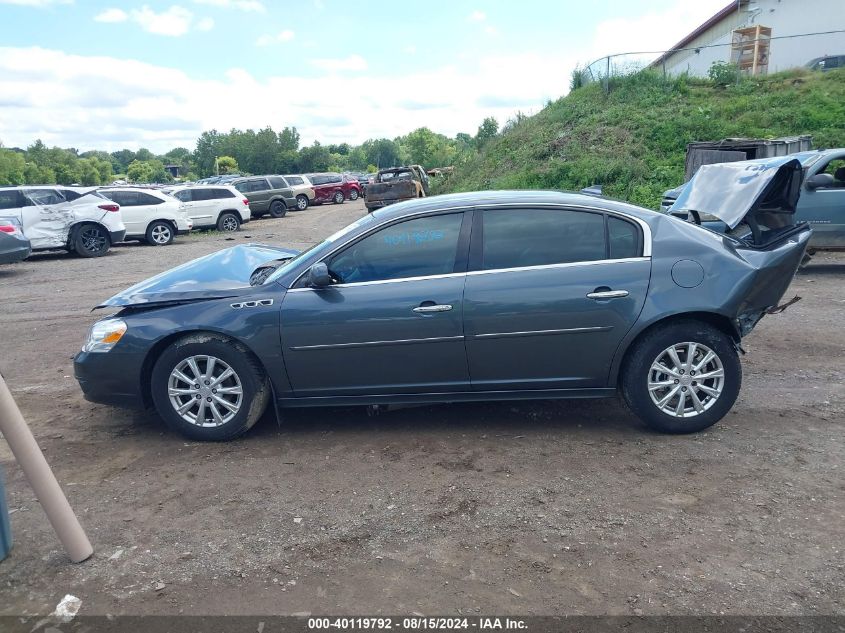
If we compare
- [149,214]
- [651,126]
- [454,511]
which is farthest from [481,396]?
[651,126]

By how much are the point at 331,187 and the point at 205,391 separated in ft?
112

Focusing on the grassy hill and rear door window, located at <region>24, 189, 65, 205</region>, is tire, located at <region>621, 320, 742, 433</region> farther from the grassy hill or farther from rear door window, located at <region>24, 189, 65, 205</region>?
rear door window, located at <region>24, 189, 65, 205</region>

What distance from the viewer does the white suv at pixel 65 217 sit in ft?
51.4

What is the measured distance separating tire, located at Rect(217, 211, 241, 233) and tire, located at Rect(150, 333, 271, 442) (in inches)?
736

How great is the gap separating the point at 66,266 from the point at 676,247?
1399cm

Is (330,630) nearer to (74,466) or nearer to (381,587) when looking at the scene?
(381,587)

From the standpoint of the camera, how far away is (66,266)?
49.3 feet

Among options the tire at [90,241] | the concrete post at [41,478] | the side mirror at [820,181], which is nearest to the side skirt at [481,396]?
the concrete post at [41,478]

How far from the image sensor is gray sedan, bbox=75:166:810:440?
4617 millimetres

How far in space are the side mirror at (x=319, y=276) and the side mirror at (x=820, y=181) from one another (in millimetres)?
8365

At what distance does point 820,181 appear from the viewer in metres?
9.99

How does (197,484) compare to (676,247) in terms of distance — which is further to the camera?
(676,247)

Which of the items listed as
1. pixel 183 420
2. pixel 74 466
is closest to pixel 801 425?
pixel 183 420

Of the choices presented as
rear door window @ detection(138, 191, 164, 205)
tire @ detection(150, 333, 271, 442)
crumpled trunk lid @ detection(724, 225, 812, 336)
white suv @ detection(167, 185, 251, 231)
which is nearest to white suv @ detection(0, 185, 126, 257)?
rear door window @ detection(138, 191, 164, 205)
